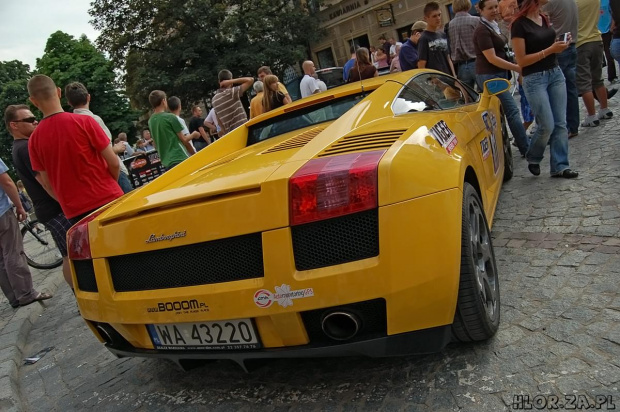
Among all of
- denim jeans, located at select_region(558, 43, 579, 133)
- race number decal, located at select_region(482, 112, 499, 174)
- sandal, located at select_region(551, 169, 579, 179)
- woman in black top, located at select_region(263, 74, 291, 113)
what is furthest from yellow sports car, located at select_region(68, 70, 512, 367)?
denim jeans, located at select_region(558, 43, 579, 133)

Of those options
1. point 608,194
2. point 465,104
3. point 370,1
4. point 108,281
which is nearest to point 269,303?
point 108,281

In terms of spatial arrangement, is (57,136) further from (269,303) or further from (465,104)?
(465,104)

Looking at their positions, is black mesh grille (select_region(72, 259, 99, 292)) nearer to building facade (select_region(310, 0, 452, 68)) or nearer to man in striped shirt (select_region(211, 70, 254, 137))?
man in striped shirt (select_region(211, 70, 254, 137))

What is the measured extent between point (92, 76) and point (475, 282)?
141ft

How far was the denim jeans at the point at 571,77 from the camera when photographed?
588cm

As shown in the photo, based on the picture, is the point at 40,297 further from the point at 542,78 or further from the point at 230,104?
the point at 542,78

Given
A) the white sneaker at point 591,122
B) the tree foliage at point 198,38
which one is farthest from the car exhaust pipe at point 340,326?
the tree foliage at point 198,38

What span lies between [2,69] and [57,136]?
59.7 meters

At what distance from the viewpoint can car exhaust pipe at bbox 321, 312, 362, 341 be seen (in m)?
2.08

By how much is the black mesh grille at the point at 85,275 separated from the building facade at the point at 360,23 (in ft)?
67.4

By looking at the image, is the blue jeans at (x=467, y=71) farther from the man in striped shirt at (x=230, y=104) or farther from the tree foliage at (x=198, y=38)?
the tree foliage at (x=198, y=38)

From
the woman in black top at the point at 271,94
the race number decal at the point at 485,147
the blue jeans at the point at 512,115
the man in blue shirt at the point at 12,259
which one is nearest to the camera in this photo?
the race number decal at the point at 485,147

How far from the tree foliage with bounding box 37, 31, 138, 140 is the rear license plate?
38.3m

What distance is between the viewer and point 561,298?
2727 mm
